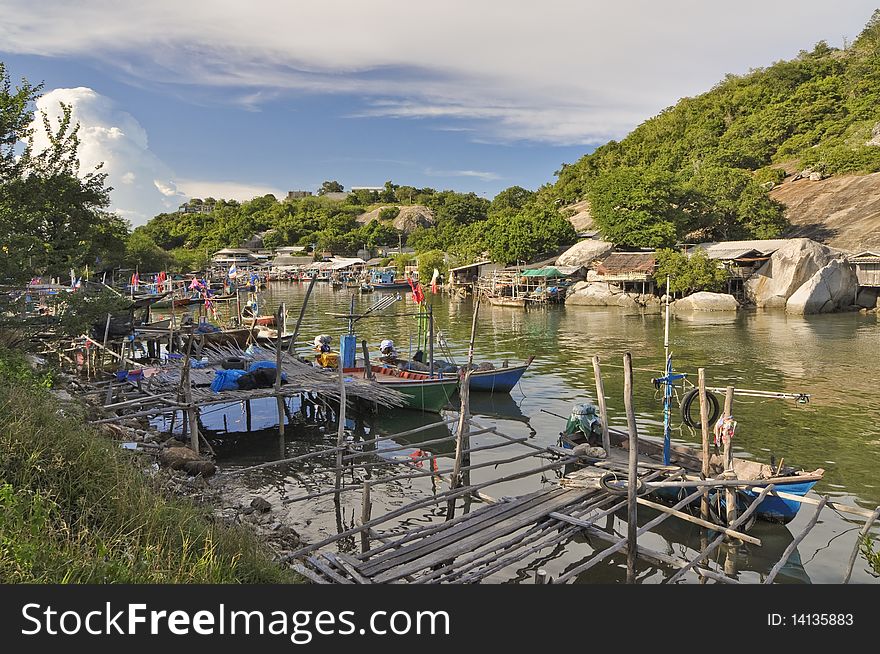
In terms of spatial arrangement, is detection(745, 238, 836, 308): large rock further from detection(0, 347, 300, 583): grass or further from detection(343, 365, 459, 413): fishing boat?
detection(0, 347, 300, 583): grass

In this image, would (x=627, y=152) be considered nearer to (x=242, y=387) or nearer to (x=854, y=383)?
(x=854, y=383)

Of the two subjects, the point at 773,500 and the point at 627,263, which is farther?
the point at 627,263

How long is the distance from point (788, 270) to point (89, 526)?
155 ft

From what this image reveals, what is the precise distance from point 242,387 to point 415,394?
5.24m

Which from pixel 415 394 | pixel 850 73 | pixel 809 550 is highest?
pixel 850 73

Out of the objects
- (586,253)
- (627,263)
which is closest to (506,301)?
(586,253)

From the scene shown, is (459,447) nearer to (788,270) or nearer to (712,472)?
(712,472)

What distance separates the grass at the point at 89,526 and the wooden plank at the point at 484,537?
1293 mm

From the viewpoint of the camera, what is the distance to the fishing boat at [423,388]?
1897cm

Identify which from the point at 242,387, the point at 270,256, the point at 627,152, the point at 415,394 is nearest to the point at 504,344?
the point at 415,394

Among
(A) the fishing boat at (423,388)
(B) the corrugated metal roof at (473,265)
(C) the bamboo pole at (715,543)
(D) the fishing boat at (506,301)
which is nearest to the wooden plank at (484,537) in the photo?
(C) the bamboo pole at (715,543)

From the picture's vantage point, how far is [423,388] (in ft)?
62.6

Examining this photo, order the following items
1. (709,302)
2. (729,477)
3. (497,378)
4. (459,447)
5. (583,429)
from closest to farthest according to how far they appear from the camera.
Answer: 1. (729,477)
2. (459,447)
3. (583,429)
4. (497,378)
5. (709,302)

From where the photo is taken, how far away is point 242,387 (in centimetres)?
1650
